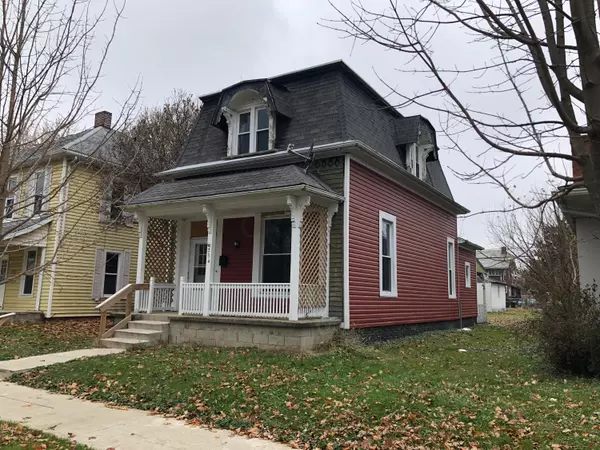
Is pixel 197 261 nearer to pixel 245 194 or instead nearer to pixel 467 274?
pixel 245 194

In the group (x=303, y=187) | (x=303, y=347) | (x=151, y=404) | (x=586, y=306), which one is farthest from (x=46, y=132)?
(x=586, y=306)

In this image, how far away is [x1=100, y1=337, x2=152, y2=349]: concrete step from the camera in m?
10.9

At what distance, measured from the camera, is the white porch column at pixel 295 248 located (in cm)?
1016

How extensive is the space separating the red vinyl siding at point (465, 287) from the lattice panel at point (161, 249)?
1202cm

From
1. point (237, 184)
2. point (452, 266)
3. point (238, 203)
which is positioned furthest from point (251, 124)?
point (452, 266)

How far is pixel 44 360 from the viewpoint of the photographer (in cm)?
967

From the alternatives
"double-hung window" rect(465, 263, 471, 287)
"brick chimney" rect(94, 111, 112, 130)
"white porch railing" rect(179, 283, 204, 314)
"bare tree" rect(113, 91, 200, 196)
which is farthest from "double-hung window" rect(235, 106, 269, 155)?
"double-hung window" rect(465, 263, 471, 287)

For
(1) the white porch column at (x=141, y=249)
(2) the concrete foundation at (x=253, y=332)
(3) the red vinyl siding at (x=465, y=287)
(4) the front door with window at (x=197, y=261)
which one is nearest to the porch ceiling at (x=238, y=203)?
(1) the white porch column at (x=141, y=249)

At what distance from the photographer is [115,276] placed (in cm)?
1969

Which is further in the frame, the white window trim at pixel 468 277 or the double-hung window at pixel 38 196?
the white window trim at pixel 468 277

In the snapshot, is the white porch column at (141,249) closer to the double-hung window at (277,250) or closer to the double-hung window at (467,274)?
the double-hung window at (277,250)

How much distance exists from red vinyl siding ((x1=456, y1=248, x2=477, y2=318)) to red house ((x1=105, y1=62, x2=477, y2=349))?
4599mm

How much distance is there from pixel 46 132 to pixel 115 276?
55.0ft

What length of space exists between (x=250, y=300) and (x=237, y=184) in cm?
282
